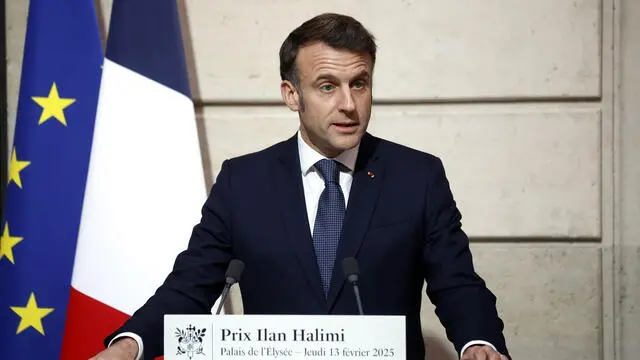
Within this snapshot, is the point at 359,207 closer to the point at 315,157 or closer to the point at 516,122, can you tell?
the point at 315,157

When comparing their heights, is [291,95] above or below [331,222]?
above

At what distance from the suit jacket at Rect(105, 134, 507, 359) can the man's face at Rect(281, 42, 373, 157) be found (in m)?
0.15

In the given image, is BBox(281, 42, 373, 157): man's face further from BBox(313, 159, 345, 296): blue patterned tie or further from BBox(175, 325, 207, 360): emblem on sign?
BBox(175, 325, 207, 360): emblem on sign

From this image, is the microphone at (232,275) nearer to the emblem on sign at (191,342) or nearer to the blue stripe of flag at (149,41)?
the emblem on sign at (191,342)

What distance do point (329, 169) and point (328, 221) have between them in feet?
0.52

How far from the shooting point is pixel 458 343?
2.01 m

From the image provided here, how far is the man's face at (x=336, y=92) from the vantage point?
2.22 m

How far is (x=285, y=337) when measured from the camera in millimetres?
1696

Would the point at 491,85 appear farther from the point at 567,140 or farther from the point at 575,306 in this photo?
the point at 575,306

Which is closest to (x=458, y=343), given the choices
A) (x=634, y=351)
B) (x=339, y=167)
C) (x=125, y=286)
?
(x=339, y=167)

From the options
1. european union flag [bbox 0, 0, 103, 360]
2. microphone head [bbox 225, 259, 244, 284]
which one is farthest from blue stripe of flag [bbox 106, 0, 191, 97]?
microphone head [bbox 225, 259, 244, 284]

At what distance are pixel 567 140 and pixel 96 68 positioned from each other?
1.74 m

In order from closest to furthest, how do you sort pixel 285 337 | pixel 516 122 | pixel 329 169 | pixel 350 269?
pixel 285 337, pixel 350 269, pixel 329 169, pixel 516 122

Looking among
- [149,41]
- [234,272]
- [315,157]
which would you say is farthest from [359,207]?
[149,41]
